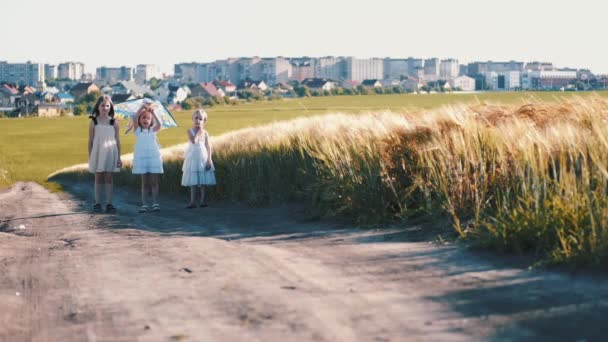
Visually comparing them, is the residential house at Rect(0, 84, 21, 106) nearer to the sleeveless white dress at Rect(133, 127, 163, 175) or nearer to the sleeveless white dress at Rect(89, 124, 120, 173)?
the sleeveless white dress at Rect(89, 124, 120, 173)

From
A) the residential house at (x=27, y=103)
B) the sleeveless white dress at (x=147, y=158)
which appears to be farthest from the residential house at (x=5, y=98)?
the sleeveless white dress at (x=147, y=158)

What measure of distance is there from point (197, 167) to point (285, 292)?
7.84 m

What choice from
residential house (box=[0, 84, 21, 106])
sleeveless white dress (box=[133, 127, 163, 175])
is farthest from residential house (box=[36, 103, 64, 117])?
sleeveless white dress (box=[133, 127, 163, 175])

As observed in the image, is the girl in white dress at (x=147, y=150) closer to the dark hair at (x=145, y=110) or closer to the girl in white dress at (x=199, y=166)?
the dark hair at (x=145, y=110)

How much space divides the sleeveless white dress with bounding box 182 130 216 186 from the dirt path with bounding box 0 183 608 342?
4163 mm

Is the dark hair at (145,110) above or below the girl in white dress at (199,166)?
above

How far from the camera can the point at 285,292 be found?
6.81m

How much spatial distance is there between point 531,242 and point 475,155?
84.3 inches

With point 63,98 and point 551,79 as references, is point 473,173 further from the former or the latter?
point 63,98

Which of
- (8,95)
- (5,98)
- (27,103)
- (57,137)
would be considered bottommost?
(57,137)

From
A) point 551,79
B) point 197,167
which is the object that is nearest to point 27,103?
point 551,79

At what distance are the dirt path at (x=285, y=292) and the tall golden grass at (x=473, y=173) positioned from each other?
44 centimetres

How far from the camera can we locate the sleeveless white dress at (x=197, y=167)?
47.4 feet

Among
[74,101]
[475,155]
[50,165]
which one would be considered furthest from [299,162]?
[74,101]
